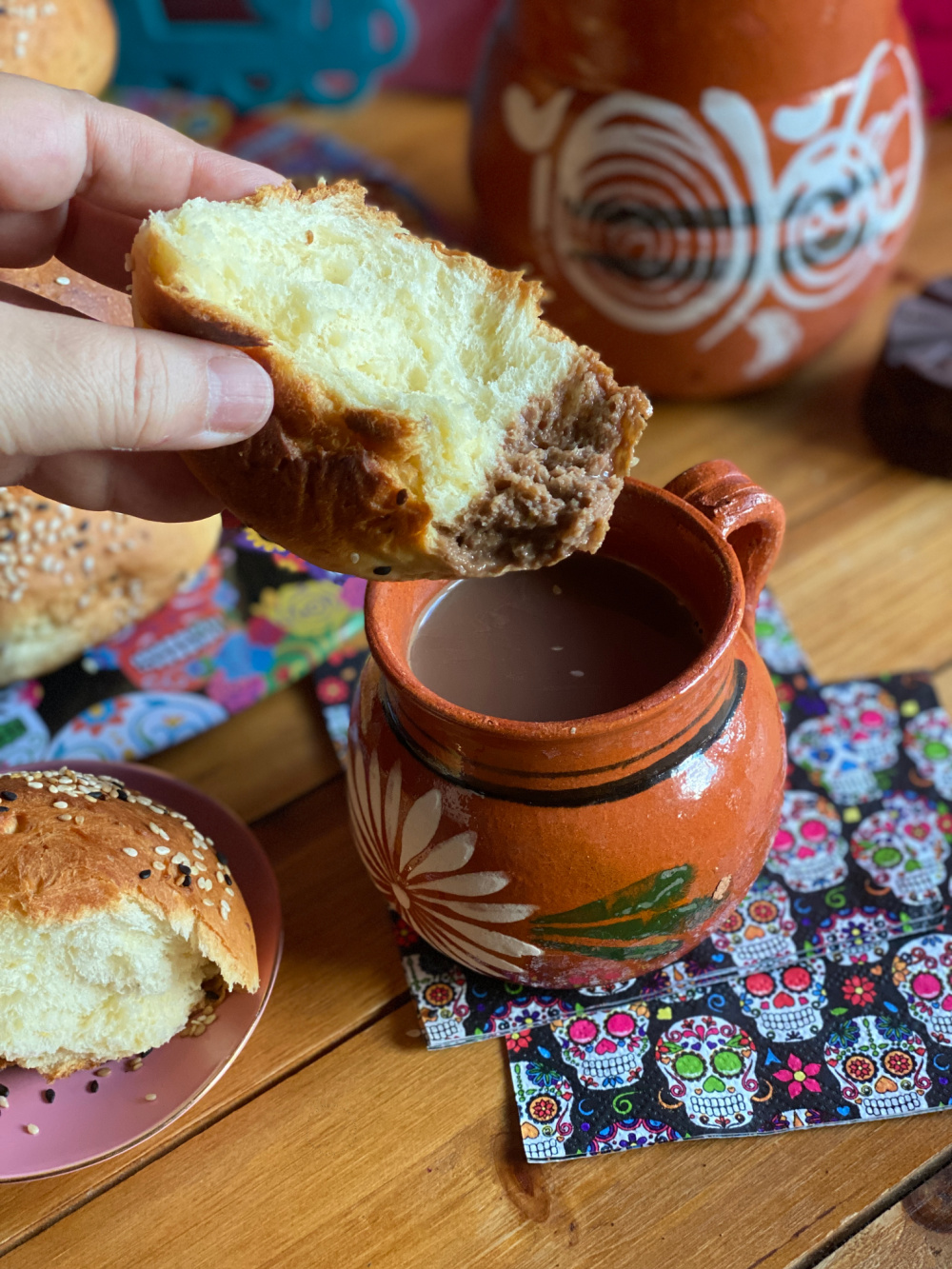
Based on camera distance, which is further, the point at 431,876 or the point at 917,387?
the point at 917,387

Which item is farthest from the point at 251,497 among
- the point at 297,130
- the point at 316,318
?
the point at 297,130

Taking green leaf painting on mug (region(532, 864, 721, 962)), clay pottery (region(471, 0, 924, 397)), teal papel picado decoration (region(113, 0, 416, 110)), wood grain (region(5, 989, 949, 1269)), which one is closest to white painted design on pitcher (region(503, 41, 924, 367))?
clay pottery (region(471, 0, 924, 397))

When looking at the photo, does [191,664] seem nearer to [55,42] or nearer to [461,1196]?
[461,1196]

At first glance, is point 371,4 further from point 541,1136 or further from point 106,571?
point 541,1136

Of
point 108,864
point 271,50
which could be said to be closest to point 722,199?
point 108,864

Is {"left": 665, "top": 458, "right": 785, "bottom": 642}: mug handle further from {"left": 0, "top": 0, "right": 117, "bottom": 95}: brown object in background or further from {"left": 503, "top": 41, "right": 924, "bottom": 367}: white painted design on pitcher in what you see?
{"left": 0, "top": 0, "right": 117, "bottom": 95}: brown object in background
